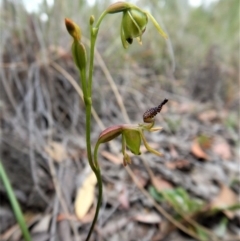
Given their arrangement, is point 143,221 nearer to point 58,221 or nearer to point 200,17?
point 58,221

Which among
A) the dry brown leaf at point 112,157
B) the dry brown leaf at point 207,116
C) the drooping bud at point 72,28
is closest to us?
the drooping bud at point 72,28

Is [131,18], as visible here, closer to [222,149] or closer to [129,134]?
[129,134]

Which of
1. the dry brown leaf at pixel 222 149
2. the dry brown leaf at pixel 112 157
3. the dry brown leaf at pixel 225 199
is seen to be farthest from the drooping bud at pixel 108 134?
the dry brown leaf at pixel 222 149

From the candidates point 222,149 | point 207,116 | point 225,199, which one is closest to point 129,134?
point 225,199

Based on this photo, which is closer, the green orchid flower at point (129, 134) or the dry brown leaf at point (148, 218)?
the green orchid flower at point (129, 134)

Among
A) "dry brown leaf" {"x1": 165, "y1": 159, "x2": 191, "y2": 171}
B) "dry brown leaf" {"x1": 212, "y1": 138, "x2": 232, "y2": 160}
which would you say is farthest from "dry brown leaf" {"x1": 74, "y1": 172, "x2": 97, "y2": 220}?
"dry brown leaf" {"x1": 212, "y1": 138, "x2": 232, "y2": 160}

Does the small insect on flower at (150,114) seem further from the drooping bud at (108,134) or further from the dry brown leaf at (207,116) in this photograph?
the dry brown leaf at (207,116)

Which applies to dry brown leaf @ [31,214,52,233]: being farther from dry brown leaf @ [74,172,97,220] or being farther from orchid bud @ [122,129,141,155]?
orchid bud @ [122,129,141,155]
